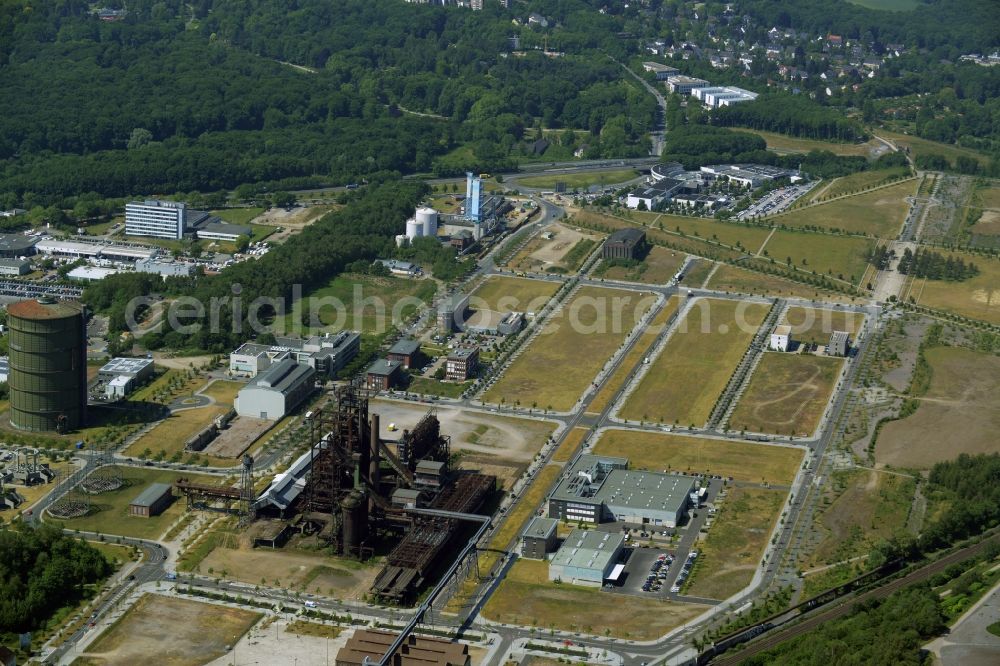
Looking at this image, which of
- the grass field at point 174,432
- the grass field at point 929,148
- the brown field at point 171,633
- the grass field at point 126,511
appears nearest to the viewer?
the brown field at point 171,633

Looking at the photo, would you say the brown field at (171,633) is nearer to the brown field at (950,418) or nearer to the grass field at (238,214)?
→ the brown field at (950,418)

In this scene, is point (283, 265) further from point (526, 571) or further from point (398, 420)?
point (526, 571)

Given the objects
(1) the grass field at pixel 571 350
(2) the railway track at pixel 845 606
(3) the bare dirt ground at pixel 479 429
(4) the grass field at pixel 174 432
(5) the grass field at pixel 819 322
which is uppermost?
(5) the grass field at pixel 819 322

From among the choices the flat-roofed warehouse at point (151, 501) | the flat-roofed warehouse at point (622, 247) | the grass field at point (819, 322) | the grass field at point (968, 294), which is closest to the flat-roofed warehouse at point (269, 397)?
the flat-roofed warehouse at point (151, 501)

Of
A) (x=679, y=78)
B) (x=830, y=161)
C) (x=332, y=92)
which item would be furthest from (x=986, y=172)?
(x=332, y=92)

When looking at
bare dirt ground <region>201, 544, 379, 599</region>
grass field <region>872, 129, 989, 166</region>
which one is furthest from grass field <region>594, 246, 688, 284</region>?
bare dirt ground <region>201, 544, 379, 599</region>
